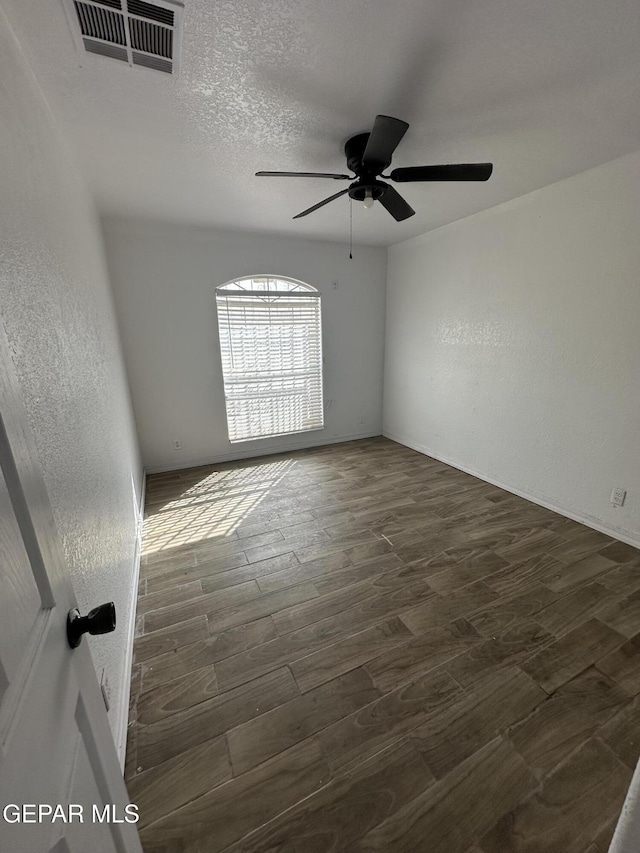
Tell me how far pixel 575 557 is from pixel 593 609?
47 centimetres

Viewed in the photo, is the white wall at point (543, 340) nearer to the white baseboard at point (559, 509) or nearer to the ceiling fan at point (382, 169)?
the white baseboard at point (559, 509)

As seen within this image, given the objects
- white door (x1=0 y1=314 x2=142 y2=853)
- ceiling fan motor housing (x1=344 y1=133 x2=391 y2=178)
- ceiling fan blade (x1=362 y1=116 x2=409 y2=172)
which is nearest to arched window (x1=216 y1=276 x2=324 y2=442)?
ceiling fan motor housing (x1=344 y1=133 x2=391 y2=178)

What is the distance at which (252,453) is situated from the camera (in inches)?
161

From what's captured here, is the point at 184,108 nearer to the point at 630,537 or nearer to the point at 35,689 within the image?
the point at 35,689

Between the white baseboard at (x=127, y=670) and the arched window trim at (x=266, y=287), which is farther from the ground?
the arched window trim at (x=266, y=287)

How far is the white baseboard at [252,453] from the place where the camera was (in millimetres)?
3709

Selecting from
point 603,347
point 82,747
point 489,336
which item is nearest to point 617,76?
point 603,347

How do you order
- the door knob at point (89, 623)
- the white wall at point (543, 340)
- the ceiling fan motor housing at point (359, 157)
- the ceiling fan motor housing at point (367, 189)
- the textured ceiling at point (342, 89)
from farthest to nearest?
1. the white wall at point (543, 340)
2. the ceiling fan motor housing at point (367, 189)
3. the ceiling fan motor housing at point (359, 157)
4. the textured ceiling at point (342, 89)
5. the door knob at point (89, 623)

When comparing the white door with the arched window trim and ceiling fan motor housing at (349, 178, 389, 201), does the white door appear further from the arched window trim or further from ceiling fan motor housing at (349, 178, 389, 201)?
the arched window trim

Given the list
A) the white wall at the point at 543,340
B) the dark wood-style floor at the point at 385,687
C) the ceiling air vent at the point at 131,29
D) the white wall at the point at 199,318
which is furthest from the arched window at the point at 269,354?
the ceiling air vent at the point at 131,29

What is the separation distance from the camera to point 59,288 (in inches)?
48.2

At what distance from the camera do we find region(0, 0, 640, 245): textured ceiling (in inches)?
46.0

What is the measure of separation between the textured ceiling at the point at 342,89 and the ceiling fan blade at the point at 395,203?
25cm

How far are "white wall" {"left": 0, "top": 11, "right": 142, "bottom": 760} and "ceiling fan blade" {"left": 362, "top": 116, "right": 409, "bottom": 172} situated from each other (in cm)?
Result: 129
